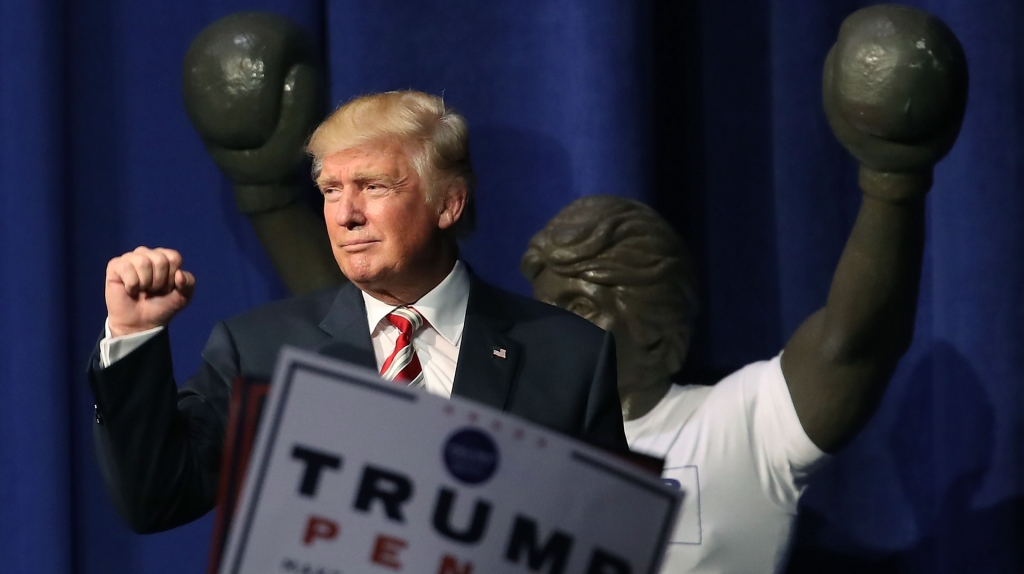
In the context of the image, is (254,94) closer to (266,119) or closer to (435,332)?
(266,119)

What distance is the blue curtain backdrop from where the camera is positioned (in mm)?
1750

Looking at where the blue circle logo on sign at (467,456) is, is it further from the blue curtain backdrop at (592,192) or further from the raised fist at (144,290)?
the blue curtain backdrop at (592,192)

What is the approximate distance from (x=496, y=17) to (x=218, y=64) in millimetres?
453

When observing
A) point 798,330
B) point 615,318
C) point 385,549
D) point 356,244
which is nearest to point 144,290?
point 356,244

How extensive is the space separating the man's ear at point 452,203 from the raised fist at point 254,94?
56 centimetres

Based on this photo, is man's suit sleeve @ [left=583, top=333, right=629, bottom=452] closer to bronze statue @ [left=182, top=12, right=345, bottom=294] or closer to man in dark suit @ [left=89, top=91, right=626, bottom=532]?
man in dark suit @ [left=89, top=91, right=626, bottom=532]

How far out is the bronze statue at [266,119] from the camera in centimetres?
170

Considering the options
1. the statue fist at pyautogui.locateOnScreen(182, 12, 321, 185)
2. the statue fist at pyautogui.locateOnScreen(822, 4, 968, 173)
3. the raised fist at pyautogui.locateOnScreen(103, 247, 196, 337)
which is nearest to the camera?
the raised fist at pyautogui.locateOnScreen(103, 247, 196, 337)

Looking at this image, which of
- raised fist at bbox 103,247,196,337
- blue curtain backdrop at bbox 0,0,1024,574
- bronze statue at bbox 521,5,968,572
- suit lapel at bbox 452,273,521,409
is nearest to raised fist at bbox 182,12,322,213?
blue curtain backdrop at bbox 0,0,1024,574

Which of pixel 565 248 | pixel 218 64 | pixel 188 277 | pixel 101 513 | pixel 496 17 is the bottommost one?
pixel 101 513

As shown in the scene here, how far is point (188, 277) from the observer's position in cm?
97

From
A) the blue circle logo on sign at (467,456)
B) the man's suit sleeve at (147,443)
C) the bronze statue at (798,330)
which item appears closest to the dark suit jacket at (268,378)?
the man's suit sleeve at (147,443)

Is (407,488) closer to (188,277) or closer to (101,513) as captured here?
(188,277)

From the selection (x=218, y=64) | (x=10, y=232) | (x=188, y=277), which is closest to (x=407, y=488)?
(x=188, y=277)
